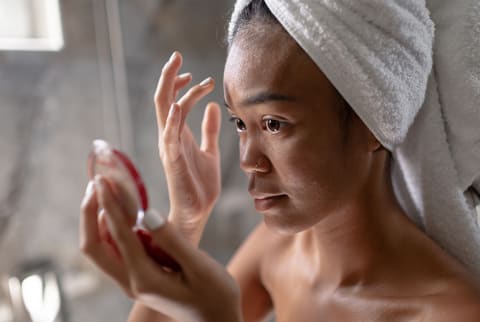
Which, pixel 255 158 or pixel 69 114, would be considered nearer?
pixel 255 158

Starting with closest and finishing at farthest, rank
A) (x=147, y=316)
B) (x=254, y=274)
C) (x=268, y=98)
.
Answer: (x=268, y=98)
(x=147, y=316)
(x=254, y=274)

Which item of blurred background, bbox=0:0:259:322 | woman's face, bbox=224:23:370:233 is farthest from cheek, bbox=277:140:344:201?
blurred background, bbox=0:0:259:322

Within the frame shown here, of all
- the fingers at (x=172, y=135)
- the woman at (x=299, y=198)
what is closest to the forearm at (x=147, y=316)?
the woman at (x=299, y=198)

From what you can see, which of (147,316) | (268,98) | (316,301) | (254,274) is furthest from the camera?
(254,274)

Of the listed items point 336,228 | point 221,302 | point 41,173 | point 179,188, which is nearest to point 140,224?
point 221,302

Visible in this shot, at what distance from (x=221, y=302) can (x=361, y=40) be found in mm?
399

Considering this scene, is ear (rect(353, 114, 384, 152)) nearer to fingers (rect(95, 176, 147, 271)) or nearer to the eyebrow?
the eyebrow

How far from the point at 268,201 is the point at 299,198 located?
0.05 metres

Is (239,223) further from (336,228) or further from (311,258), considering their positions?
(336,228)

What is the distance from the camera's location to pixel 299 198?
2.61ft

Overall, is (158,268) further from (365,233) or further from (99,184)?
(365,233)

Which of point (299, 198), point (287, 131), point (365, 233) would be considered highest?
point (287, 131)

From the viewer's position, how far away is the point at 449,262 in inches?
32.6

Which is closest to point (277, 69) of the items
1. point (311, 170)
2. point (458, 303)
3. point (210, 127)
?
point (311, 170)
